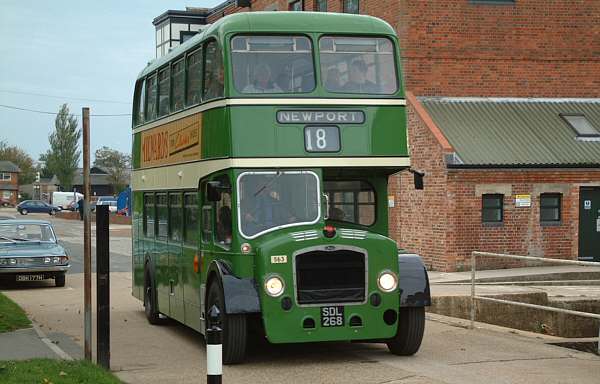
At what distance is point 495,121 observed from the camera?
29.5 metres

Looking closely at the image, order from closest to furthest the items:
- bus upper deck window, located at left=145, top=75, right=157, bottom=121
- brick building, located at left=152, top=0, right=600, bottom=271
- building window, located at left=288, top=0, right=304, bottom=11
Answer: bus upper deck window, located at left=145, top=75, right=157, bottom=121 → brick building, located at left=152, top=0, right=600, bottom=271 → building window, located at left=288, top=0, right=304, bottom=11

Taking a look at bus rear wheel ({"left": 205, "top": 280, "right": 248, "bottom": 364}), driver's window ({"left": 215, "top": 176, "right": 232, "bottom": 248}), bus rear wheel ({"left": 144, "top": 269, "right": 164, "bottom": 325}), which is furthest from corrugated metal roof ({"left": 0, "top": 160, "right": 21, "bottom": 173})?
bus rear wheel ({"left": 205, "top": 280, "right": 248, "bottom": 364})

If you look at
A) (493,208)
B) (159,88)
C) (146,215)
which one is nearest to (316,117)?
(159,88)

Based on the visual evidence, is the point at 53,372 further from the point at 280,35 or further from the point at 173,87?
the point at 173,87

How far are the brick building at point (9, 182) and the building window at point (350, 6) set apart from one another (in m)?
136

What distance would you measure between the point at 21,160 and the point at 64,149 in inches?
1372

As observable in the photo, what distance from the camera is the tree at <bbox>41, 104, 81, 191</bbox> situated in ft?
468

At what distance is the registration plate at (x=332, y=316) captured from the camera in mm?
12328

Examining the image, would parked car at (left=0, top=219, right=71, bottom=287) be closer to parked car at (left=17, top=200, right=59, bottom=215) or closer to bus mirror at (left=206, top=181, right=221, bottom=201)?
bus mirror at (left=206, top=181, right=221, bottom=201)

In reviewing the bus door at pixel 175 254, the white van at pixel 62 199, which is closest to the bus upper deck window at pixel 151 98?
the bus door at pixel 175 254

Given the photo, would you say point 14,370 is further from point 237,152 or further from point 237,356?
point 237,152

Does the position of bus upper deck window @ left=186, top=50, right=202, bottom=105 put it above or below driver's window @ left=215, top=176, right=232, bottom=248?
above

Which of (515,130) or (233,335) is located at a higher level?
(515,130)

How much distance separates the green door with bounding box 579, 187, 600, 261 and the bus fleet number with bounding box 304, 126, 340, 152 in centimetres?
1680
